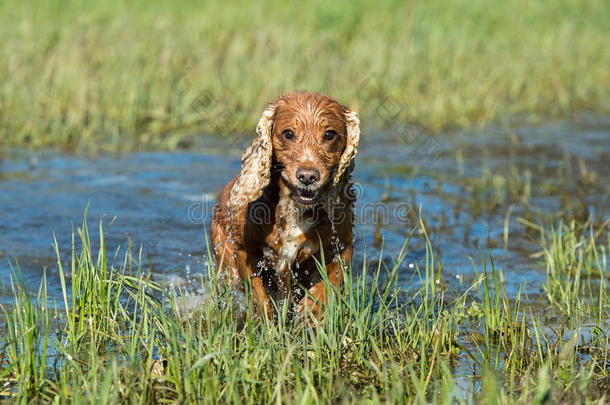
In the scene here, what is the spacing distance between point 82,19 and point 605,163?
6.80 metres

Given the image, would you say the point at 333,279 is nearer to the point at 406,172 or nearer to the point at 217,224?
the point at 217,224

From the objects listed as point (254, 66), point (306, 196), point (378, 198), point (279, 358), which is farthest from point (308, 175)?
point (254, 66)

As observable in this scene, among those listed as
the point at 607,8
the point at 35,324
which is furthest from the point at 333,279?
the point at 607,8

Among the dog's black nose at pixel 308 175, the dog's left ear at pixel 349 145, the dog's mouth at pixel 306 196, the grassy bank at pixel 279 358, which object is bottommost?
the grassy bank at pixel 279 358

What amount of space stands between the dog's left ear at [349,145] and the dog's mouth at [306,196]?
153 mm

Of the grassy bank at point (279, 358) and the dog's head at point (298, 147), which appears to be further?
the dog's head at point (298, 147)

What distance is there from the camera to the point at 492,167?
27.9 ft

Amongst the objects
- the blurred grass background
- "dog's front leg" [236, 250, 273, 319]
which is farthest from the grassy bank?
the blurred grass background

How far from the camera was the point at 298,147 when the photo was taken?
434 centimetres

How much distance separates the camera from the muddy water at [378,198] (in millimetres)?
5895

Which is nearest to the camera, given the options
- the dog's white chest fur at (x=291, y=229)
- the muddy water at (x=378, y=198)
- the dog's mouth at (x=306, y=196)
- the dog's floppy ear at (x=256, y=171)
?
the dog's mouth at (x=306, y=196)

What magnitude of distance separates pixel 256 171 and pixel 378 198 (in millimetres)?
3149

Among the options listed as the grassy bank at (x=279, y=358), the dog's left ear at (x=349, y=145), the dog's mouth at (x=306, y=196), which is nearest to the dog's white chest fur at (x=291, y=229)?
the dog's mouth at (x=306, y=196)

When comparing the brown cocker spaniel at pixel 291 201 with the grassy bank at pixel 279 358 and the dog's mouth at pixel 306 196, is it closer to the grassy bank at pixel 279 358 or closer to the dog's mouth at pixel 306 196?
the dog's mouth at pixel 306 196
